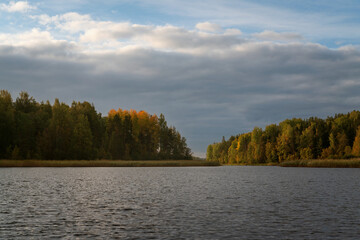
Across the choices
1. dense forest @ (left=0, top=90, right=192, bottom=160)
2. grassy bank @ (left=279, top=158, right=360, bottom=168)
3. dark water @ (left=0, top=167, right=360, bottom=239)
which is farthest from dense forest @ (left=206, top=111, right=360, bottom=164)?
dark water @ (left=0, top=167, right=360, bottom=239)

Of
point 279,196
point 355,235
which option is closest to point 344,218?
point 355,235

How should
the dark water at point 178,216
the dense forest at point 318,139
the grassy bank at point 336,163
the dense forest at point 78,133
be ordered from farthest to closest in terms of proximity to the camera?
the dense forest at point 318,139, the dense forest at point 78,133, the grassy bank at point 336,163, the dark water at point 178,216

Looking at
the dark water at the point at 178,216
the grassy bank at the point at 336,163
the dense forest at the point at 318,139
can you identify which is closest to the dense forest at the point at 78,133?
the dense forest at the point at 318,139

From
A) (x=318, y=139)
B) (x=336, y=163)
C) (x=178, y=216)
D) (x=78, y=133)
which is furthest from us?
(x=318, y=139)

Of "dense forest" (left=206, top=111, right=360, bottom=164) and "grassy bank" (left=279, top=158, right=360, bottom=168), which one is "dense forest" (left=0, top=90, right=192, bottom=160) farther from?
"grassy bank" (left=279, top=158, right=360, bottom=168)

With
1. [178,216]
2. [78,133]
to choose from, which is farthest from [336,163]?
[178,216]

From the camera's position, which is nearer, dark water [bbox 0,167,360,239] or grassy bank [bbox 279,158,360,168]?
dark water [bbox 0,167,360,239]

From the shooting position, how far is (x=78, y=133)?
135 meters

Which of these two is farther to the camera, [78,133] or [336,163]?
[78,133]

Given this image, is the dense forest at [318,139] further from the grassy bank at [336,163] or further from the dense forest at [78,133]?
the dense forest at [78,133]

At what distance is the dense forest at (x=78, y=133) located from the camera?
127 meters

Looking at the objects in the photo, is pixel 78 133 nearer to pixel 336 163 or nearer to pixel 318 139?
pixel 336 163

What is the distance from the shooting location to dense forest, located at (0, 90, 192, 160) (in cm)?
12681

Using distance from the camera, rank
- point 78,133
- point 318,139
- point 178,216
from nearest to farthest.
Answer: point 178,216
point 78,133
point 318,139
